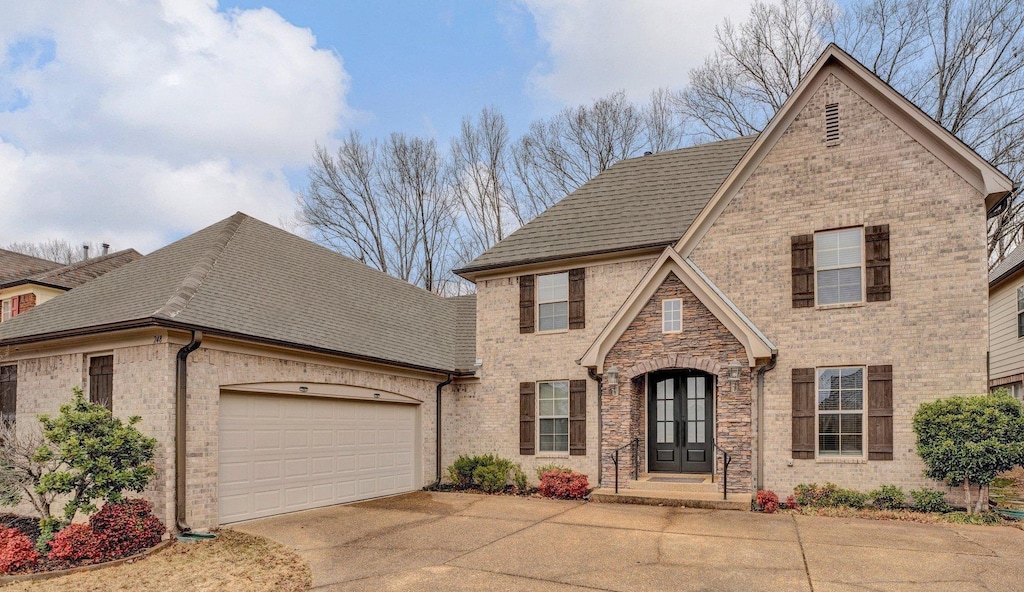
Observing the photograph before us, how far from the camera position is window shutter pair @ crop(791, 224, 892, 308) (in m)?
12.2

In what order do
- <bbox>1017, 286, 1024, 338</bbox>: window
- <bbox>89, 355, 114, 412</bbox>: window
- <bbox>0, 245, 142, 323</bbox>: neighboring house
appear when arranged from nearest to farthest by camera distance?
<bbox>89, 355, 114, 412</bbox>: window → <bbox>1017, 286, 1024, 338</bbox>: window → <bbox>0, 245, 142, 323</bbox>: neighboring house

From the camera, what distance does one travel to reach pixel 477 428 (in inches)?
629

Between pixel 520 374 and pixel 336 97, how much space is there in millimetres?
15662

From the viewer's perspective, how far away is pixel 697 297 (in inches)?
510

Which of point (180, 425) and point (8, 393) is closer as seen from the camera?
point (180, 425)

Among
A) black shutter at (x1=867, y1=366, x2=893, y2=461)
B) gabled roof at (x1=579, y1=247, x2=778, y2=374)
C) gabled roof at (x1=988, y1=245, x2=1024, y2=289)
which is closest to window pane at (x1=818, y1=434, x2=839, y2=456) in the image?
black shutter at (x1=867, y1=366, x2=893, y2=461)

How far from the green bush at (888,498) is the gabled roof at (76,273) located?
84.0 ft

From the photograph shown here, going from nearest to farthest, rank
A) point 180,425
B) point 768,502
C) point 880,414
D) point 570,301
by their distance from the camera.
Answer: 1. point 180,425
2. point 768,502
3. point 880,414
4. point 570,301

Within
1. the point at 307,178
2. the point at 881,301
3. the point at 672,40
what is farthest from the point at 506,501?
the point at 307,178

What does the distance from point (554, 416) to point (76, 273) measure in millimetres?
20316

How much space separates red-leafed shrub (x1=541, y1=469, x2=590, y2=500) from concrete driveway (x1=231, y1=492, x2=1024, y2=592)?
154 centimetres

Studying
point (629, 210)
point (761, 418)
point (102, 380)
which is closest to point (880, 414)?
point (761, 418)

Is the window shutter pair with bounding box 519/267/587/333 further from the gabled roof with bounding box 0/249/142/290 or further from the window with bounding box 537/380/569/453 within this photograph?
the gabled roof with bounding box 0/249/142/290

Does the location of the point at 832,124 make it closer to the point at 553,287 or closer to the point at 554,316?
the point at 553,287
